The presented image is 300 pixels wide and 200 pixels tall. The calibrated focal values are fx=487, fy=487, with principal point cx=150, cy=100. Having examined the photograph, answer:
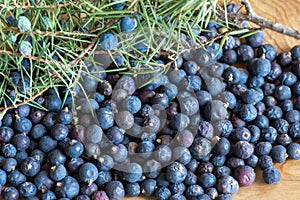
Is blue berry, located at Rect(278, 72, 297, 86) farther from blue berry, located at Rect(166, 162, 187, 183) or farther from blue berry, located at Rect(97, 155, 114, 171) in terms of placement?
blue berry, located at Rect(97, 155, 114, 171)

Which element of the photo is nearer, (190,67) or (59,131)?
(59,131)

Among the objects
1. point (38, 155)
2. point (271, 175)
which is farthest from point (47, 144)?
point (271, 175)

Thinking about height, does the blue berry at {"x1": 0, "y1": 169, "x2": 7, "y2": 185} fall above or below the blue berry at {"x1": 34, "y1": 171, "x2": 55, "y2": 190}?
below

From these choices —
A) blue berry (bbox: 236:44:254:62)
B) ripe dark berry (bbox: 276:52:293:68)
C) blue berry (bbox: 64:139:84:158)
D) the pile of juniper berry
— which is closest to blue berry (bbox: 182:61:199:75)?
the pile of juniper berry

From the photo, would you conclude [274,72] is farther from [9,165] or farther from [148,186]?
[9,165]

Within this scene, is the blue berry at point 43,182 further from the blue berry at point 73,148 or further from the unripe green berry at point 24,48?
the unripe green berry at point 24,48

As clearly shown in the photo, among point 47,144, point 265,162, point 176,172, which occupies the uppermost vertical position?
point 265,162

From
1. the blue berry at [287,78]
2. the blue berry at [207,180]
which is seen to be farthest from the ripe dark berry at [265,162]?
the blue berry at [287,78]

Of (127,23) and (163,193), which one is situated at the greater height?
(127,23)

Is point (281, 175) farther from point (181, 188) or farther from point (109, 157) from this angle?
point (109, 157)
